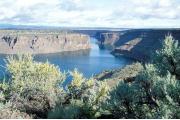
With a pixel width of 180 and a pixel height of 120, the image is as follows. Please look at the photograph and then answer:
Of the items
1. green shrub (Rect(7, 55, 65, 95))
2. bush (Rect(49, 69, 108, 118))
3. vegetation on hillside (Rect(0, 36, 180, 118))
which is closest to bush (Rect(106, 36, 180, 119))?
vegetation on hillside (Rect(0, 36, 180, 118))

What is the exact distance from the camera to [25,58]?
36.2 meters

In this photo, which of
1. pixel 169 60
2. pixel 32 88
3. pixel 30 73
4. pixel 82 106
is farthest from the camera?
pixel 30 73

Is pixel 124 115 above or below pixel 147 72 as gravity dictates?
below

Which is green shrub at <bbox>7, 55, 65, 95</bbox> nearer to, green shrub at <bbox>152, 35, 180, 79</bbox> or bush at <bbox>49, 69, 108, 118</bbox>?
bush at <bbox>49, 69, 108, 118</bbox>

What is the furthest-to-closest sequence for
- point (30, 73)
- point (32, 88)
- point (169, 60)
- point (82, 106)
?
point (30, 73)
point (32, 88)
point (82, 106)
point (169, 60)

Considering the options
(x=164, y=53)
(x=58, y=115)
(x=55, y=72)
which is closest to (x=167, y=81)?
(x=164, y=53)

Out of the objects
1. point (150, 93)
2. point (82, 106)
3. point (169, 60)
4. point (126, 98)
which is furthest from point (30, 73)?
point (150, 93)

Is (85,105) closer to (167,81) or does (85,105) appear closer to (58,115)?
(58,115)

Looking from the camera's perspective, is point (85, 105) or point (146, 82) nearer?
point (146, 82)

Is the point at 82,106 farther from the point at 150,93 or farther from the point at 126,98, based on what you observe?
the point at 150,93

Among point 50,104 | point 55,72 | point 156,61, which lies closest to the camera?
point 156,61

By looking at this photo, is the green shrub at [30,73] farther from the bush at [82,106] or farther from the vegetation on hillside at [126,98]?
the bush at [82,106]

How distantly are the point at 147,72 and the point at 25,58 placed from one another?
1996cm

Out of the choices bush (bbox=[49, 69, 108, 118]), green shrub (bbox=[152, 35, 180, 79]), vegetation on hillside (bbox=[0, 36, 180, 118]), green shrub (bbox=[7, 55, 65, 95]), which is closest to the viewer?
vegetation on hillside (bbox=[0, 36, 180, 118])
